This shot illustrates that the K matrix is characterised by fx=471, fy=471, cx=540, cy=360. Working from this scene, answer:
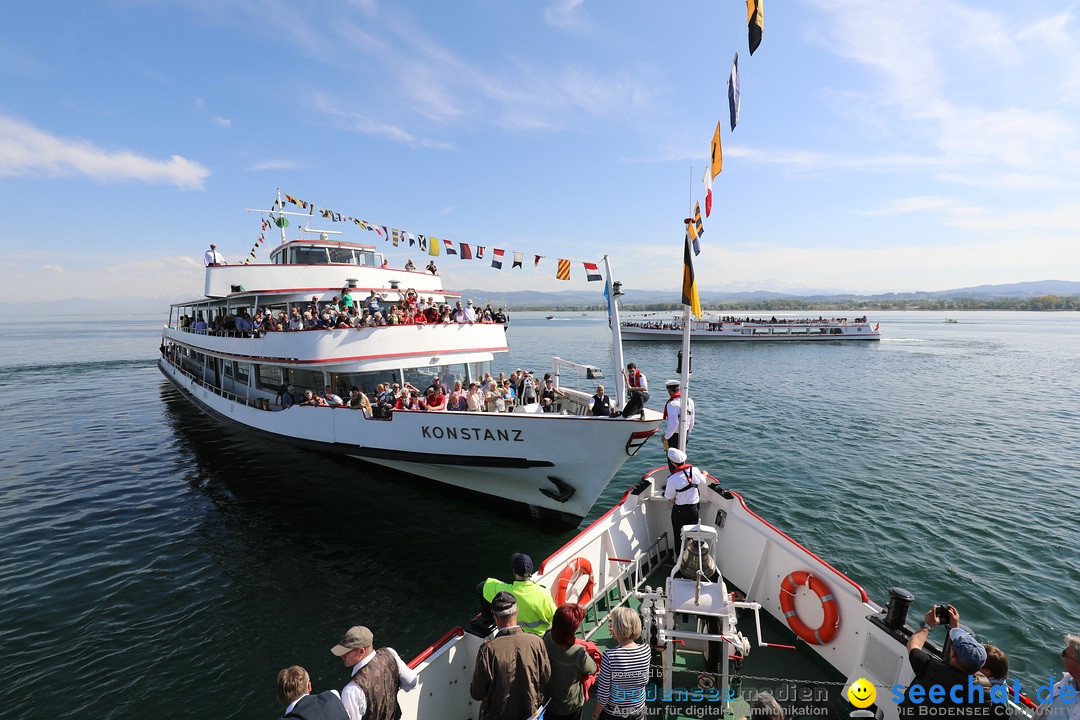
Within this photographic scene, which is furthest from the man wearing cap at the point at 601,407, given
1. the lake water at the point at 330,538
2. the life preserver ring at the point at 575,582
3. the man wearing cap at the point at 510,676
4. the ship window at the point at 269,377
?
the ship window at the point at 269,377

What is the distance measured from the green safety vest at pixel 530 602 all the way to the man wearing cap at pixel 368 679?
0.89 meters

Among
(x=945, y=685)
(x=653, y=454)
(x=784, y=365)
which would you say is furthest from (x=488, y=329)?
(x=784, y=365)

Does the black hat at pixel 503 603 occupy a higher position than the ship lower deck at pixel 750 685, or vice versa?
the black hat at pixel 503 603

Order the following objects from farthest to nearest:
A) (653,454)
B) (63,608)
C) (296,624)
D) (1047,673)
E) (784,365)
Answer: (784,365) → (653,454) → (63,608) → (296,624) → (1047,673)

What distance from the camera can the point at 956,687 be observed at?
3.30 meters

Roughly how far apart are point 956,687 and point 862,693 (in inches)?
67.9

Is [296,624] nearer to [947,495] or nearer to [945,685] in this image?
[945,685]

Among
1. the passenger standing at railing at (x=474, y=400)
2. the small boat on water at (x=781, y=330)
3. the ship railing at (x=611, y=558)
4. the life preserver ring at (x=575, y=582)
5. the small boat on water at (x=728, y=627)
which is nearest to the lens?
the small boat on water at (x=728, y=627)

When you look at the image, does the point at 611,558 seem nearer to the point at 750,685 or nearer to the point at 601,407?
the point at 750,685

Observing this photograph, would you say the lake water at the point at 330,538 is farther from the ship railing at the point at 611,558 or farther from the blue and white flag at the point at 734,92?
the blue and white flag at the point at 734,92

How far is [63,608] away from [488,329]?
990 cm

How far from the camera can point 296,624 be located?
7.22 m

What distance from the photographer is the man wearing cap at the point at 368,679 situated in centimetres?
326

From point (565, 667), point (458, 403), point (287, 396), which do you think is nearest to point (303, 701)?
point (565, 667)
